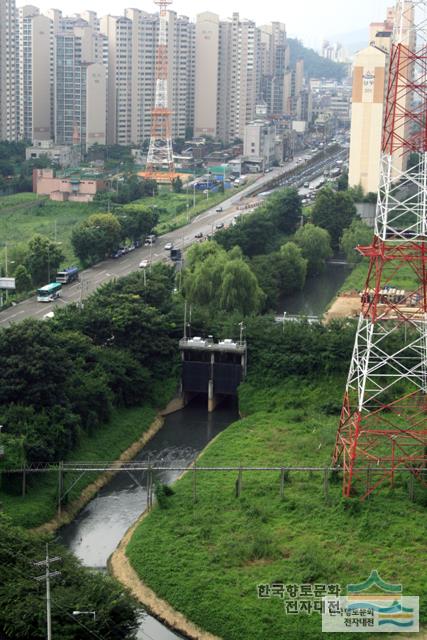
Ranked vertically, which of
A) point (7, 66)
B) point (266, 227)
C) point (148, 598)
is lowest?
point (148, 598)

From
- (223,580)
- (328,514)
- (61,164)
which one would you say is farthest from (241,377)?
(61,164)

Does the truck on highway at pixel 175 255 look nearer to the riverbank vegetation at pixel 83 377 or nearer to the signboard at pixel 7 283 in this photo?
the signboard at pixel 7 283

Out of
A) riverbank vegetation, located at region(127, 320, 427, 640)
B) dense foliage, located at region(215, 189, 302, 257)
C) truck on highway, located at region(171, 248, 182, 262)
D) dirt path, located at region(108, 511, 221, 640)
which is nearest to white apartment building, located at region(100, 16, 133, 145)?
dense foliage, located at region(215, 189, 302, 257)

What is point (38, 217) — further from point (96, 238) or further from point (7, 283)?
point (7, 283)

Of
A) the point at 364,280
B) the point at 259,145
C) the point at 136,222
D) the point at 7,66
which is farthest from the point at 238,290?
the point at 7,66

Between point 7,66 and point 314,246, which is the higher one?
point 7,66

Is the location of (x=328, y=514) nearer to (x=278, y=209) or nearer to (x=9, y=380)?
(x=9, y=380)
